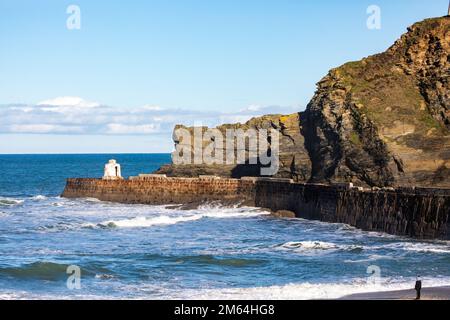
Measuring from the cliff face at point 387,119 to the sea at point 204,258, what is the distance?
5785 mm

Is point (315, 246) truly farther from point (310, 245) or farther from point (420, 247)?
point (420, 247)

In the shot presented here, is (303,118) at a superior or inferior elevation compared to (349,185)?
superior

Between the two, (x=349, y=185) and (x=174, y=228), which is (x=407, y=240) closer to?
(x=349, y=185)

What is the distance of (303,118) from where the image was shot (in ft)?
196

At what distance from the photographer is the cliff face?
4593 cm

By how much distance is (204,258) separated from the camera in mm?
31641

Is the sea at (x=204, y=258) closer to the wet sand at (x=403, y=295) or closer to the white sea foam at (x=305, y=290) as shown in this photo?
the white sea foam at (x=305, y=290)

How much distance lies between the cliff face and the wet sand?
23.0 metres

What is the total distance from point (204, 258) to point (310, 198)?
16300 millimetres

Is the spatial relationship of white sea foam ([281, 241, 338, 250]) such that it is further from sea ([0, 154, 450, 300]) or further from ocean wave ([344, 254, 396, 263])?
ocean wave ([344, 254, 396, 263])

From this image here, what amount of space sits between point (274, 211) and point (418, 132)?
10.5 meters

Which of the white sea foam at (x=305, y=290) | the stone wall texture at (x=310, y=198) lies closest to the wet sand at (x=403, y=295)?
the white sea foam at (x=305, y=290)
